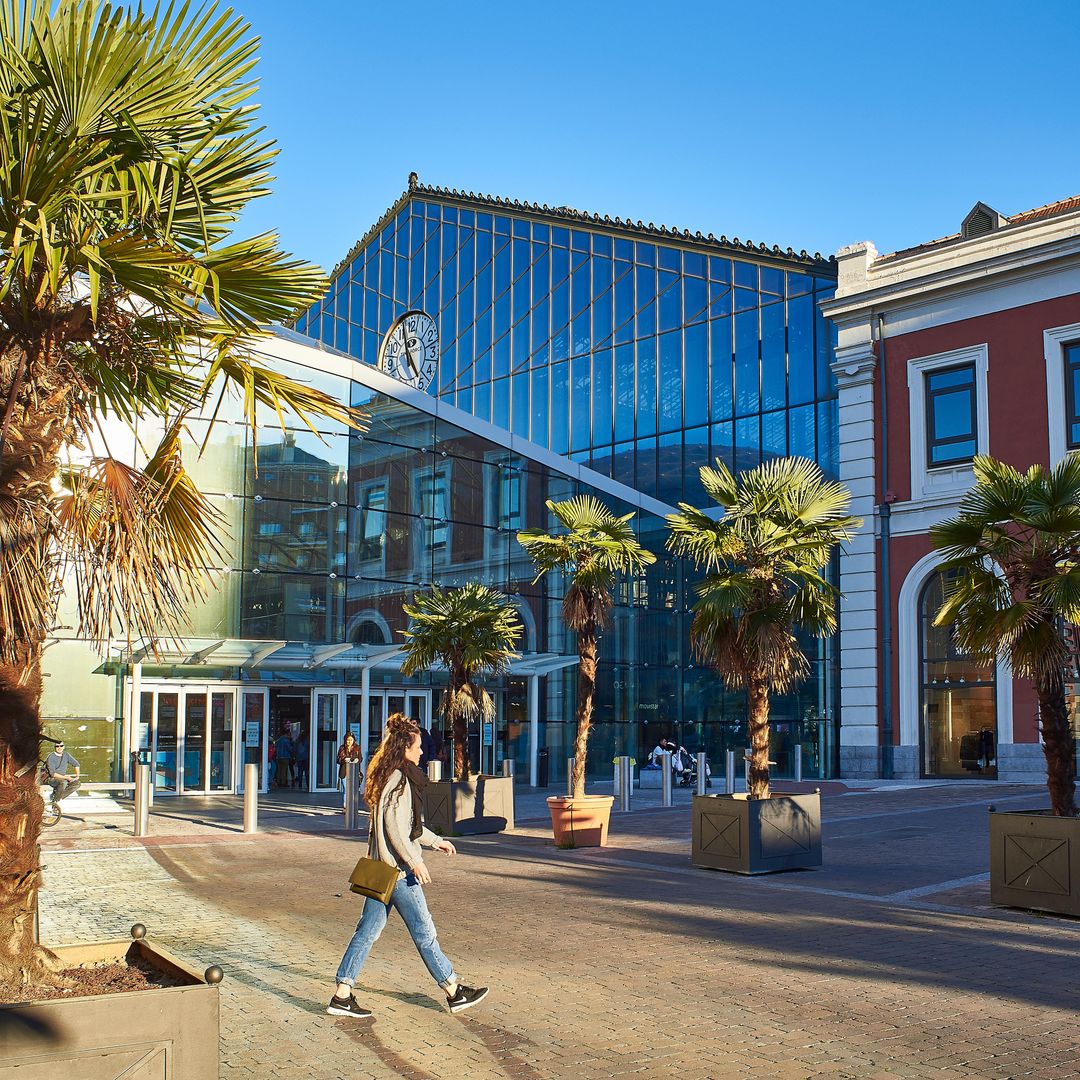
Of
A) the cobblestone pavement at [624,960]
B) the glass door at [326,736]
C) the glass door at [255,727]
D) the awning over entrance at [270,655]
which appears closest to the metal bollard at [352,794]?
the cobblestone pavement at [624,960]

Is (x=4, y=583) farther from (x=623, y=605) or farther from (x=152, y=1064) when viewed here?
(x=623, y=605)

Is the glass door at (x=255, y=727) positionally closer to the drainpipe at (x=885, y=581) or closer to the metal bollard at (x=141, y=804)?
the metal bollard at (x=141, y=804)

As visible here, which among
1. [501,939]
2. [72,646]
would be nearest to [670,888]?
[501,939]

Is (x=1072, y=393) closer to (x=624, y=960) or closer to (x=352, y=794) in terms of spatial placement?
(x=352, y=794)

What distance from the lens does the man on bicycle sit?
772 inches

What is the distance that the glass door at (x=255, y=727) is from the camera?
2750 centimetres

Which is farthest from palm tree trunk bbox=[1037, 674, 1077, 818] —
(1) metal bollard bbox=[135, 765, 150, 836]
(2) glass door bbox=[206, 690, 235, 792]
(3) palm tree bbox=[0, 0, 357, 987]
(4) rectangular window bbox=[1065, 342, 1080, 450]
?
(2) glass door bbox=[206, 690, 235, 792]

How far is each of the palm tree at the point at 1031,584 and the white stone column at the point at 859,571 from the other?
17.9 meters

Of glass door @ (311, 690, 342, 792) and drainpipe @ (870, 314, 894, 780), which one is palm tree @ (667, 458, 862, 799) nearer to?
glass door @ (311, 690, 342, 792)

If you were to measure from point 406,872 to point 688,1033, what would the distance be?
196 cm

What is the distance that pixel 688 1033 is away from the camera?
7137 millimetres

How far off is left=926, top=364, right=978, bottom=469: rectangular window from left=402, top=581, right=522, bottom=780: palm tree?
1456cm

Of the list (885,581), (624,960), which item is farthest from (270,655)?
(624,960)

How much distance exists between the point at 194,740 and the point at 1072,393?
69.7 ft
